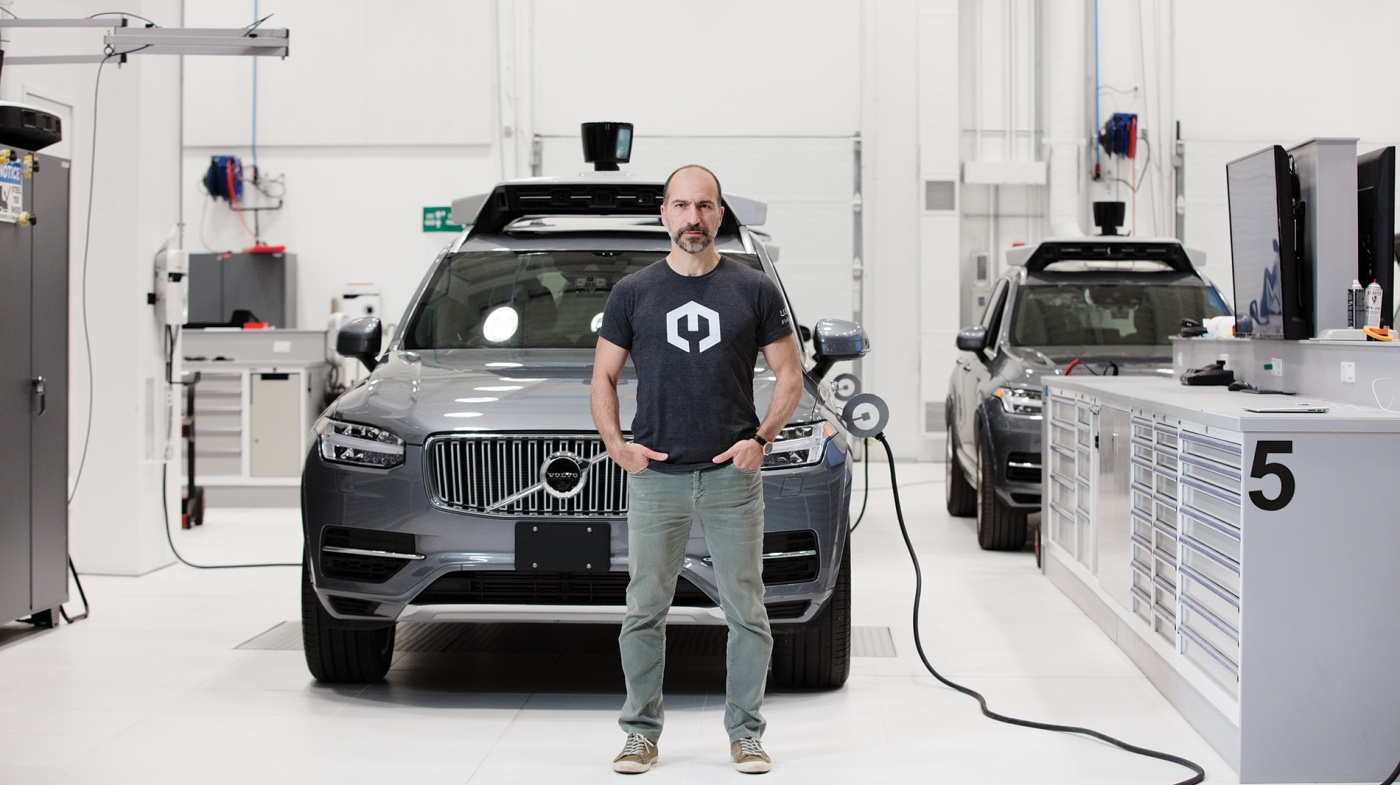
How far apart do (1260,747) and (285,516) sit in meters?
7.43

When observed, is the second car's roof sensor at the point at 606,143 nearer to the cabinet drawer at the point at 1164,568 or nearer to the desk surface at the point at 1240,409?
the desk surface at the point at 1240,409

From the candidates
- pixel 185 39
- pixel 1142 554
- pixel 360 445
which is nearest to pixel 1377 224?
→ pixel 1142 554

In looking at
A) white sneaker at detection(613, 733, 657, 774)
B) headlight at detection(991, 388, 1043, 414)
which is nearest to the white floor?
white sneaker at detection(613, 733, 657, 774)

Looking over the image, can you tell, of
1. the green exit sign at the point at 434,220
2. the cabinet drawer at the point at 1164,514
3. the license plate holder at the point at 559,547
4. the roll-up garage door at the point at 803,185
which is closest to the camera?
the license plate holder at the point at 559,547

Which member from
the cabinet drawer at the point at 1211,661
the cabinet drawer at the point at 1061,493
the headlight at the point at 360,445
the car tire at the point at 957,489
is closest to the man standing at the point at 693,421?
the headlight at the point at 360,445

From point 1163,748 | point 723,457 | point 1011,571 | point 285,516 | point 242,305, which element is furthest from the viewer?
point 242,305

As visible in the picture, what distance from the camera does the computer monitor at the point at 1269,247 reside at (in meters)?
4.41

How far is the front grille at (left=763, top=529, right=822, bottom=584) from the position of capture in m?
3.90

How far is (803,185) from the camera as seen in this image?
1289 cm

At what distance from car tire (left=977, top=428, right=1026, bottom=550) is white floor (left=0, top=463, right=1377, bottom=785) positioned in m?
1.30

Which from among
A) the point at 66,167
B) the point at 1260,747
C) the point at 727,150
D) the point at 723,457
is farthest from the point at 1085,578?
the point at 727,150

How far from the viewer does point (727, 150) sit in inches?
508

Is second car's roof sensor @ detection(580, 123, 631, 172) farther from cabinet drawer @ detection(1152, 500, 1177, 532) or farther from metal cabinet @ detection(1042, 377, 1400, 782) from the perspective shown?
metal cabinet @ detection(1042, 377, 1400, 782)

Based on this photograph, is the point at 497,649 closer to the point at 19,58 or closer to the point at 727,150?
the point at 19,58
